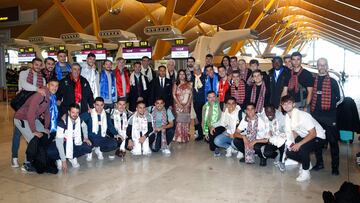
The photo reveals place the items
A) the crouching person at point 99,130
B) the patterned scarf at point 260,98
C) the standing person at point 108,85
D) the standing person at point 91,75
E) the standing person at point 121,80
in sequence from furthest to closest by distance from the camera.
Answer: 1. the standing person at point 121,80
2. the standing person at point 108,85
3. the standing person at point 91,75
4. the patterned scarf at point 260,98
5. the crouching person at point 99,130

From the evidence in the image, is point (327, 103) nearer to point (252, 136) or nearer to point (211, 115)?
point (252, 136)

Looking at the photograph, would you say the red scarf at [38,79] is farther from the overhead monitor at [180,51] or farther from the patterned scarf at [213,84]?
the overhead monitor at [180,51]

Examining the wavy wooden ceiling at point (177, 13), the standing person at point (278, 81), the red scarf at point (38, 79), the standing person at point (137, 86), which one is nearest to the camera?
the red scarf at point (38, 79)

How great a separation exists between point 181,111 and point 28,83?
3392mm

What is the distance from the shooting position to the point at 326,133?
531 centimetres

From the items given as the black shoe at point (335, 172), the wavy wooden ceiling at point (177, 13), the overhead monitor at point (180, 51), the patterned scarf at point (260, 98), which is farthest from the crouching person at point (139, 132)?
the wavy wooden ceiling at point (177, 13)

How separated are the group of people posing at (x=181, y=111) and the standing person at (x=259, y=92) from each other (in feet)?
0.06

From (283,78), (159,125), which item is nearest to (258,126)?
(283,78)

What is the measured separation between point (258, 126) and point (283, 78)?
102 cm

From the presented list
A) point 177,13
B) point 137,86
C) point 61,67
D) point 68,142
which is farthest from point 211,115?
point 177,13

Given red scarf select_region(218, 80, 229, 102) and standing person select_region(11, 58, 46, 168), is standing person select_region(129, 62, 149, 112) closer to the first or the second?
red scarf select_region(218, 80, 229, 102)

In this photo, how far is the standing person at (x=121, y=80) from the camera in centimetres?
738

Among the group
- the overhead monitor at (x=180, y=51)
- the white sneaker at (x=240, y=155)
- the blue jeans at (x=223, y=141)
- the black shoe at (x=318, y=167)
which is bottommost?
the black shoe at (x=318, y=167)

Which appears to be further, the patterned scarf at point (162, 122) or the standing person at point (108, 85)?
the standing person at point (108, 85)
